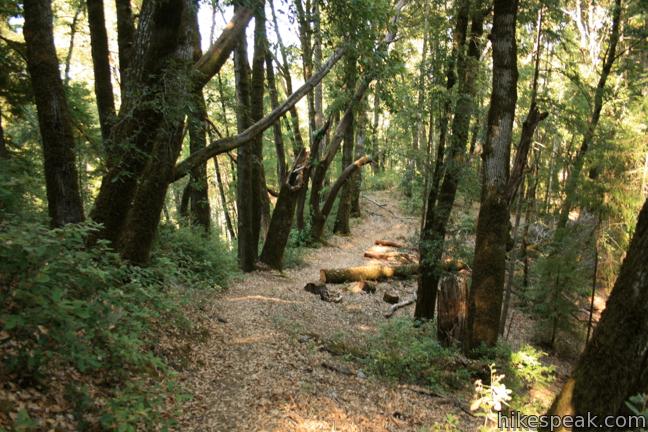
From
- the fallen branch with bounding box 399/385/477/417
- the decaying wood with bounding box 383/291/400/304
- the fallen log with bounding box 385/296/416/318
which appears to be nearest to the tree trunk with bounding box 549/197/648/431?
the fallen branch with bounding box 399/385/477/417

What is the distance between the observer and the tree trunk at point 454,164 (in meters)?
8.98

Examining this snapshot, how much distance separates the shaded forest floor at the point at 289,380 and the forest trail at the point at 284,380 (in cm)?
1

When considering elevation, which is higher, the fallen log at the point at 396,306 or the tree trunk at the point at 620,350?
the tree trunk at the point at 620,350

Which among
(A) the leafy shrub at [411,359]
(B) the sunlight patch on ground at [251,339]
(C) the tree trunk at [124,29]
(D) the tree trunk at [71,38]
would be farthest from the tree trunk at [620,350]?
(D) the tree trunk at [71,38]

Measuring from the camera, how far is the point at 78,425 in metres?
3.13

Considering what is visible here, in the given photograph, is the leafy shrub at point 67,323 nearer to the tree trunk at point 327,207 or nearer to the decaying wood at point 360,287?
the decaying wood at point 360,287

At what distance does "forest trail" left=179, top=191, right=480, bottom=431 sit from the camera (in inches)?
184

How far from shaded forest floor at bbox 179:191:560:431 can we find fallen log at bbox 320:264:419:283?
311 cm

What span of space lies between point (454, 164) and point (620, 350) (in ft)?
20.9

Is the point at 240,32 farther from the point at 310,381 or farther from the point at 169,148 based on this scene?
the point at 310,381

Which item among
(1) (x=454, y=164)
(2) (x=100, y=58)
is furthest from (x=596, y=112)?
(2) (x=100, y=58)

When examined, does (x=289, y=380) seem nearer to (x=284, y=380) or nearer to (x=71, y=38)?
(x=284, y=380)

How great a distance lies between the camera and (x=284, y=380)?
5598 millimetres

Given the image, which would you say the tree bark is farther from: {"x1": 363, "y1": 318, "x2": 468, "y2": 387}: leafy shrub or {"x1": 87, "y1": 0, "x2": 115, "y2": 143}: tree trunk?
{"x1": 363, "y1": 318, "x2": 468, "y2": 387}: leafy shrub
